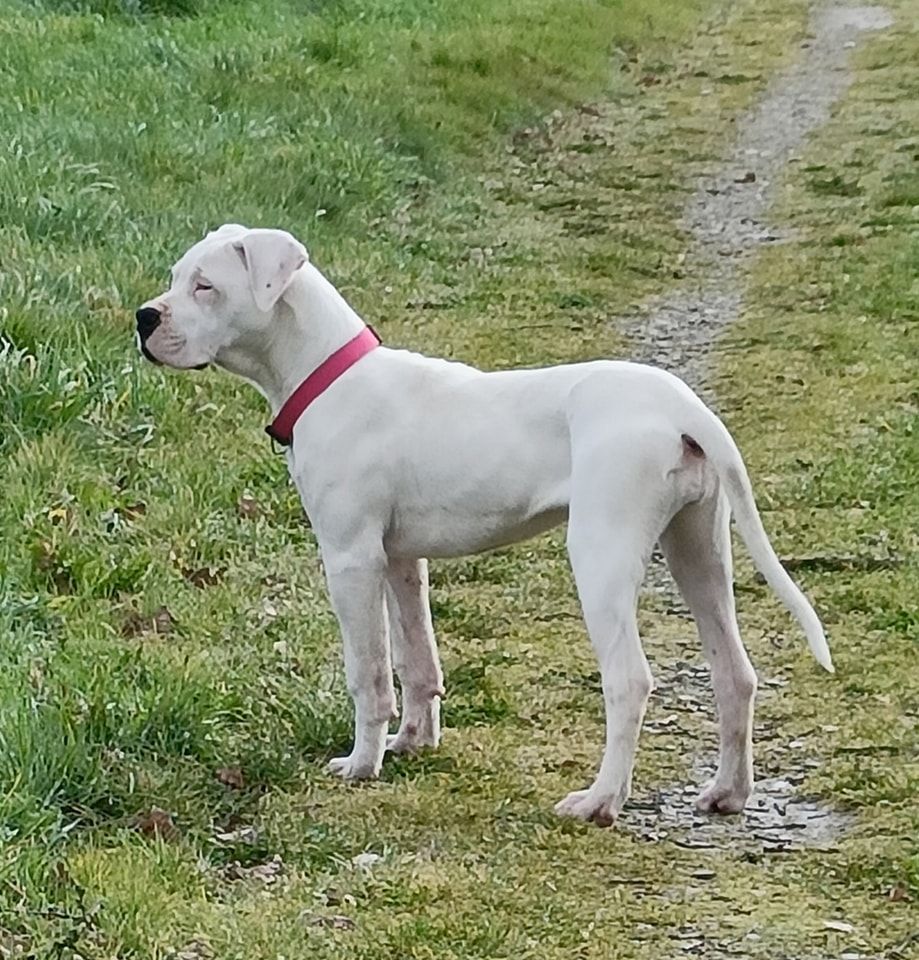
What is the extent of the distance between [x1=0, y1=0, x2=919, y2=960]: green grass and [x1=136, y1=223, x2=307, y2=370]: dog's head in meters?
0.80

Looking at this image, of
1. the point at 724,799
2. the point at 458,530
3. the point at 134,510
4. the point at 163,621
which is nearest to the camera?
the point at 724,799

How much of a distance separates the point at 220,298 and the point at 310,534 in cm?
192

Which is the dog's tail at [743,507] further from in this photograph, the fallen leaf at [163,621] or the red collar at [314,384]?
the fallen leaf at [163,621]

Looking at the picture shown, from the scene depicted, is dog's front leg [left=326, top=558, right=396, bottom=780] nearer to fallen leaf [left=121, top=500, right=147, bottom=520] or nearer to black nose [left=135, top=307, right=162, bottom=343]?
black nose [left=135, top=307, right=162, bottom=343]

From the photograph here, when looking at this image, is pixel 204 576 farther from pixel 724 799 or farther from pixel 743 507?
pixel 743 507

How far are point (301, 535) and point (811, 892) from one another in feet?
9.56

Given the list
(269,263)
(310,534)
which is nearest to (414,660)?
(269,263)

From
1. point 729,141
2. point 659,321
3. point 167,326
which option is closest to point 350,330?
point 167,326

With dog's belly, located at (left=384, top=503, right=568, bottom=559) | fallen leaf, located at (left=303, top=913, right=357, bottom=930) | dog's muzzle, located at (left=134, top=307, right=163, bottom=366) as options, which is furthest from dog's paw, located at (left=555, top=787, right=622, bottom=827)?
dog's muzzle, located at (left=134, top=307, right=163, bottom=366)

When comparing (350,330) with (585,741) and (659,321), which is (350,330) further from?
(659,321)

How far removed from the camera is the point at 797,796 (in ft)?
15.4

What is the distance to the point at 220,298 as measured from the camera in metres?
4.88

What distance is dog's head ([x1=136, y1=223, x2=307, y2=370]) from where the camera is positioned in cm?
482

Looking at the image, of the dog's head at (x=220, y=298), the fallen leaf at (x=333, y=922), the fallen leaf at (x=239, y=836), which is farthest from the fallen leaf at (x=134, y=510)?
the fallen leaf at (x=333, y=922)
